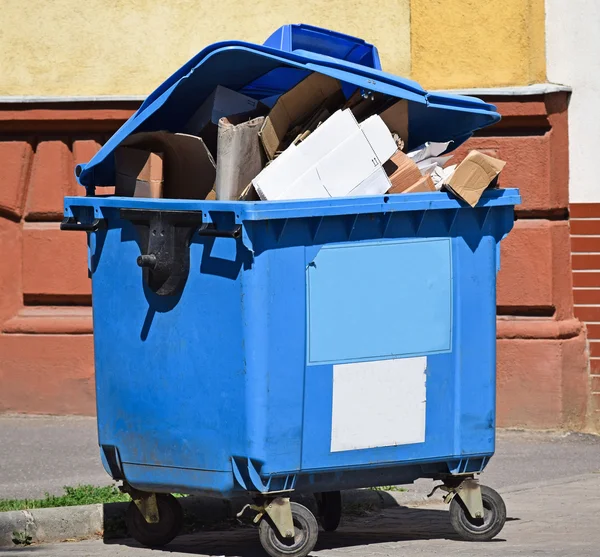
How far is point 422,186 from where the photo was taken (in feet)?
18.9

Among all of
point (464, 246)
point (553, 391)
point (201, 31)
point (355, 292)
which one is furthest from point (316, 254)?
point (201, 31)

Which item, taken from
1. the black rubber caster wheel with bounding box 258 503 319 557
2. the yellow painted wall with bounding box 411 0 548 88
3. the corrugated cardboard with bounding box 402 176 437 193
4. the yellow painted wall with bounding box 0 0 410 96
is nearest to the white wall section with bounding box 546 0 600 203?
the yellow painted wall with bounding box 411 0 548 88

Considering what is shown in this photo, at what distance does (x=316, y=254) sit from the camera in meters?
5.44

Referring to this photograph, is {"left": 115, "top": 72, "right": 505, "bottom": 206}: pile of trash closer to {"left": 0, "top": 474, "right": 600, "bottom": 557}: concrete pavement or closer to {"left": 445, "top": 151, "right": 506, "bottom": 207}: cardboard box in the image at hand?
{"left": 445, "top": 151, "right": 506, "bottom": 207}: cardboard box

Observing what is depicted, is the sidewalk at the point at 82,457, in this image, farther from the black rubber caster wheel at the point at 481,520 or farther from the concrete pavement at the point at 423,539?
the black rubber caster wheel at the point at 481,520

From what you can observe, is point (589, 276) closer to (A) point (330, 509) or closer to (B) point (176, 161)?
(A) point (330, 509)

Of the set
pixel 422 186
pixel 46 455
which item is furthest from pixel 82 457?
pixel 422 186

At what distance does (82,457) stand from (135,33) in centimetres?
287

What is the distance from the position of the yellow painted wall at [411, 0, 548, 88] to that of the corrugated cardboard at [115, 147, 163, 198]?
324cm

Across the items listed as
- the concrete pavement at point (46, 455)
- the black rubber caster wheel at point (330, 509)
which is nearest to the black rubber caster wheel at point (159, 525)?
the black rubber caster wheel at point (330, 509)

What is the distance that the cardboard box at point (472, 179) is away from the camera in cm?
570

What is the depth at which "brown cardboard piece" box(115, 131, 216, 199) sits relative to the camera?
5.95 meters

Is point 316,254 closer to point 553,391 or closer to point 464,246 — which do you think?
point 464,246

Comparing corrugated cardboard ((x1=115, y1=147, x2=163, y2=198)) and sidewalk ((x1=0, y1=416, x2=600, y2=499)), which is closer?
corrugated cardboard ((x1=115, y1=147, x2=163, y2=198))
